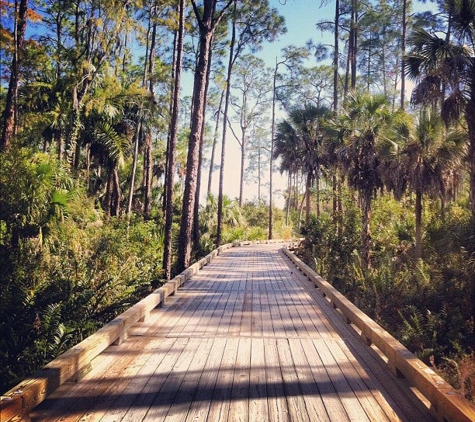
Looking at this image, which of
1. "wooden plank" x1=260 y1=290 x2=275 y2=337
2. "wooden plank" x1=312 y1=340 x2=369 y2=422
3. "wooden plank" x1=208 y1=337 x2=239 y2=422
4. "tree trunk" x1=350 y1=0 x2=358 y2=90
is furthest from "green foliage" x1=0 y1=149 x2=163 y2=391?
"tree trunk" x1=350 y1=0 x2=358 y2=90

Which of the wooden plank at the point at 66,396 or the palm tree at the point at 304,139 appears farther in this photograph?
the palm tree at the point at 304,139

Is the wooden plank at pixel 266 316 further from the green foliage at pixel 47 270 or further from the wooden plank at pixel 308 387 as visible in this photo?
the green foliage at pixel 47 270

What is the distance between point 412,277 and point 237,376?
8.42 m

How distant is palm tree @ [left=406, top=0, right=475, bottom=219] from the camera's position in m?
9.12

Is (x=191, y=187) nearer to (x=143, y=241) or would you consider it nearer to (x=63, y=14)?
(x=143, y=241)

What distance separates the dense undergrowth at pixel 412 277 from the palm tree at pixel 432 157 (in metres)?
1.52

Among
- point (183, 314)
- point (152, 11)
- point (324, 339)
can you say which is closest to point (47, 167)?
point (183, 314)

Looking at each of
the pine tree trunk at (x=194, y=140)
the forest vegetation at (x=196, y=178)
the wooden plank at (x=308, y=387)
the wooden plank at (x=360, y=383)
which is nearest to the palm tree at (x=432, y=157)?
the forest vegetation at (x=196, y=178)

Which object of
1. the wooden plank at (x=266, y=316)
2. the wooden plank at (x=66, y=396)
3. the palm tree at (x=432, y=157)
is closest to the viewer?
the wooden plank at (x=66, y=396)

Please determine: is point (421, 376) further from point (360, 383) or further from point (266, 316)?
point (266, 316)

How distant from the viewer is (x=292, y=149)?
25.9 meters

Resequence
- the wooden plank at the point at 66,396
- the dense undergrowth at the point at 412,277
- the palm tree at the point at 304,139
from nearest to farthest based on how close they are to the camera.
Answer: the wooden plank at the point at 66,396, the dense undergrowth at the point at 412,277, the palm tree at the point at 304,139

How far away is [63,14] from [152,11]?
15.7 ft

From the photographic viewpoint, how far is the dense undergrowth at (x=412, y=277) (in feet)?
24.2
